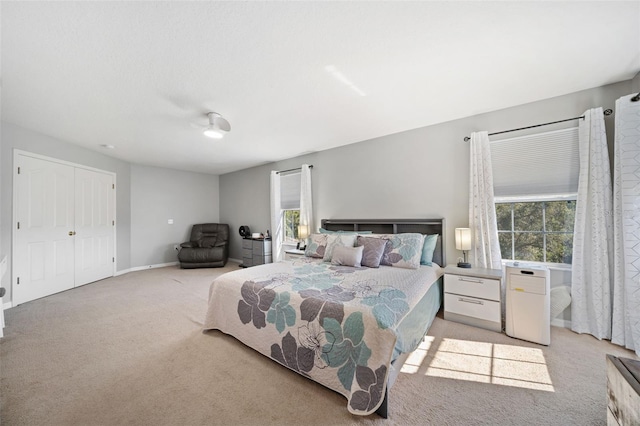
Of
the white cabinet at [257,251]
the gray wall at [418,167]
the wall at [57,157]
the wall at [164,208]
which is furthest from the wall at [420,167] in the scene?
the wall at [57,157]

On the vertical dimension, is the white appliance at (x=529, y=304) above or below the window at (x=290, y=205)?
below

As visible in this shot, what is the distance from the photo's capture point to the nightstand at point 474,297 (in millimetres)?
2432

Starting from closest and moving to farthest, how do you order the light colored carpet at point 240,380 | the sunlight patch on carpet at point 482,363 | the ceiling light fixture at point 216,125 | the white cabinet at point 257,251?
1. the light colored carpet at point 240,380
2. the sunlight patch on carpet at point 482,363
3. the ceiling light fixture at point 216,125
4. the white cabinet at point 257,251

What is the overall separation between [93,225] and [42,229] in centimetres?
86

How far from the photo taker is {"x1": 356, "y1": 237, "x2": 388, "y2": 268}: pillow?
2.83 meters

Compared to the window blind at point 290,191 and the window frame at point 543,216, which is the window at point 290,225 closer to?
the window blind at point 290,191

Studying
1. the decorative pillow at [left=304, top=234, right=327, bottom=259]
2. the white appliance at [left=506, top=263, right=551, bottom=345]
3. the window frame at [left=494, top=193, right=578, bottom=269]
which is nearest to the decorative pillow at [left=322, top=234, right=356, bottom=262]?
the decorative pillow at [left=304, top=234, right=327, bottom=259]

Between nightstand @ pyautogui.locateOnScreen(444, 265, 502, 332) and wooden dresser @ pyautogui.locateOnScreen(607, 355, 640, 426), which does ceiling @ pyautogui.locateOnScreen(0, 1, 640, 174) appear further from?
wooden dresser @ pyautogui.locateOnScreen(607, 355, 640, 426)

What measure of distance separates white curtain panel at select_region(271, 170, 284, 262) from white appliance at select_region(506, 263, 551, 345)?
13.3 feet

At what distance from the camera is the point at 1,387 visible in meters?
1.65

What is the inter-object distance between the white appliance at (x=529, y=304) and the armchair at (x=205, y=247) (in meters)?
5.44

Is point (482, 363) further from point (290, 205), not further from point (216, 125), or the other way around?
point (290, 205)

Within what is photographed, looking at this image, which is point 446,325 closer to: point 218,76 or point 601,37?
point 601,37

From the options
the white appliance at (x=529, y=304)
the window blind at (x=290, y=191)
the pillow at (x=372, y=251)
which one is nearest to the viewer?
the white appliance at (x=529, y=304)
